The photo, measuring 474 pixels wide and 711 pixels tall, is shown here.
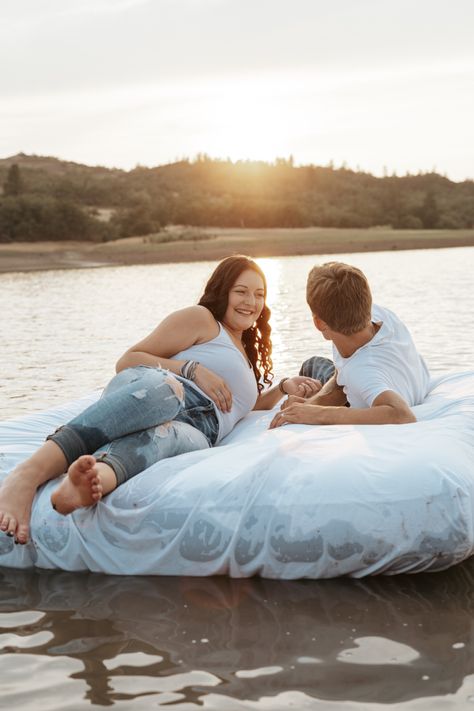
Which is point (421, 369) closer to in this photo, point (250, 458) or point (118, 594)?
point (250, 458)

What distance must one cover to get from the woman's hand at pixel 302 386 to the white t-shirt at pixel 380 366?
52 cm

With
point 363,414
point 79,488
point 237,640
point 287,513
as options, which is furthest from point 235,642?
point 363,414

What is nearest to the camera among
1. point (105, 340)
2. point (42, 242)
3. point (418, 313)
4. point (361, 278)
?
point (361, 278)

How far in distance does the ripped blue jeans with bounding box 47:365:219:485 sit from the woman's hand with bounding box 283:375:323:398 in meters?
1.08

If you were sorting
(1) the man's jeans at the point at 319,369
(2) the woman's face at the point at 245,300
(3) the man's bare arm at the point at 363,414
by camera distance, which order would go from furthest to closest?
(1) the man's jeans at the point at 319,369
(2) the woman's face at the point at 245,300
(3) the man's bare arm at the point at 363,414

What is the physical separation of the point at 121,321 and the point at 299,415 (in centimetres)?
1442

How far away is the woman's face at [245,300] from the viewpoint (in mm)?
5047

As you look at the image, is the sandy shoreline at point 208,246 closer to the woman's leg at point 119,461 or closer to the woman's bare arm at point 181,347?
the woman's bare arm at point 181,347

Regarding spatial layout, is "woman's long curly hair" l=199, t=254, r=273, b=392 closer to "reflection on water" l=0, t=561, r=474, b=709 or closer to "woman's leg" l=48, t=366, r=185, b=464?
"woman's leg" l=48, t=366, r=185, b=464

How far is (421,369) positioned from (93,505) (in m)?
2.09

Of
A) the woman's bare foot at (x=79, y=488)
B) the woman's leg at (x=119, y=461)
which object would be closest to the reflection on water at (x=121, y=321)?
the woman's leg at (x=119, y=461)

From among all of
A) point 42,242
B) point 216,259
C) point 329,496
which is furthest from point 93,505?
point 42,242

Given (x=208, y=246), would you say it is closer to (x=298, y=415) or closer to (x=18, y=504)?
(x=298, y=415)

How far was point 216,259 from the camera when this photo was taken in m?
52.5
